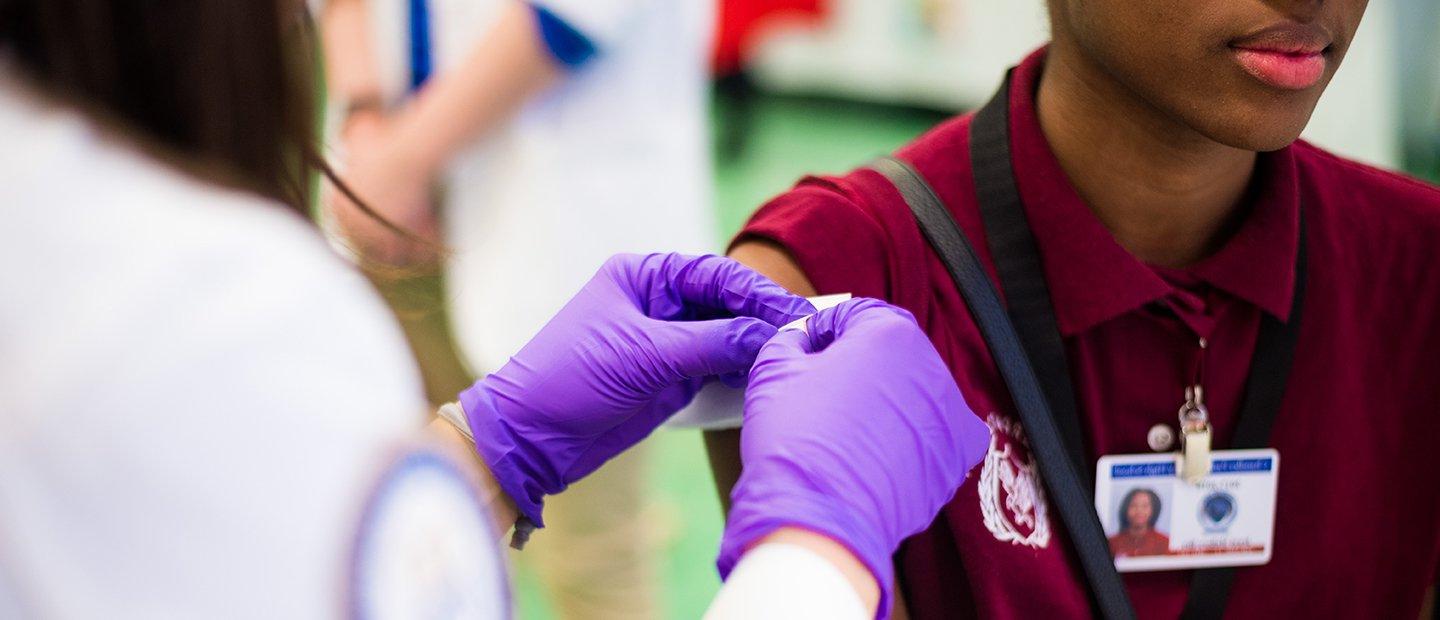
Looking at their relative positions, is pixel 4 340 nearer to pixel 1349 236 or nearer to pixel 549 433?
pixel 549 433

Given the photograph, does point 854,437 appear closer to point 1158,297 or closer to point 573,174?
point 1158,297

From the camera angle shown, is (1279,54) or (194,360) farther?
(1279,54)

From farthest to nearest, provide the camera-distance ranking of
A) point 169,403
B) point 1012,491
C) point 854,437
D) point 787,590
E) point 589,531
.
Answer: point 589,531, point 1012,491, point 854,437, point 787,590, point 169,403

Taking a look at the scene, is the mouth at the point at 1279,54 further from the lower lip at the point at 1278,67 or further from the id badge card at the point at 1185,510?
the id badge card at the point at 1185,510

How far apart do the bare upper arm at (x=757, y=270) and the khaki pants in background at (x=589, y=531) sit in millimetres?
554

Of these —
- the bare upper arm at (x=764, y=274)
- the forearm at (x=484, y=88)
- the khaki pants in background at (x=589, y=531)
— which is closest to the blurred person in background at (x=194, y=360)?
the bare upper arm at (x=764, y=274)

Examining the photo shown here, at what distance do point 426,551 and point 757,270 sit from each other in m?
0.58

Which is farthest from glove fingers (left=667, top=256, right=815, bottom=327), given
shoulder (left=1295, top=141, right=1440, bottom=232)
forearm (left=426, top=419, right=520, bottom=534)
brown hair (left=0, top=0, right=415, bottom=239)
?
shoulder (left=1295, top=141, right=1440, bottom=232)

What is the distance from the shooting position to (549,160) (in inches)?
70.0

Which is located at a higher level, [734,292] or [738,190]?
[734,292]

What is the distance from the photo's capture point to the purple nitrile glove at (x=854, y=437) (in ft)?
2.93

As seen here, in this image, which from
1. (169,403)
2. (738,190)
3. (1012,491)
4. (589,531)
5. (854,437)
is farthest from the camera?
(738,190)

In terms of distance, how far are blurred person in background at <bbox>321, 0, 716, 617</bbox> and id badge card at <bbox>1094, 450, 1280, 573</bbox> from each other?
797 mm

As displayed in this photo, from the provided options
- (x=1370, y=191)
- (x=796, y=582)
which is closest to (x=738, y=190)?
(x=1370, y=191)
